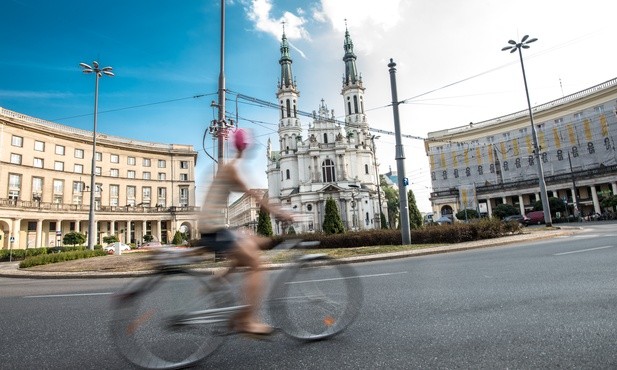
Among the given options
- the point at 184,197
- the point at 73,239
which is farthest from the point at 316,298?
the point at 184,197

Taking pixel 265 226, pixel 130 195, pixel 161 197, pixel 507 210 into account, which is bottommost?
pixel 265 226

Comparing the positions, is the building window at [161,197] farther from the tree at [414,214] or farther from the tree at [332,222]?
the tree at [414,214]

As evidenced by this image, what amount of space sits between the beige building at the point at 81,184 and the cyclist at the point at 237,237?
5035 centimetres

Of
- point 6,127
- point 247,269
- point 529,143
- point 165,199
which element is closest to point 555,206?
point 529,143

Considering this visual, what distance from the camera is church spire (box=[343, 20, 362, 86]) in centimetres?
8203

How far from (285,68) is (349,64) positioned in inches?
605

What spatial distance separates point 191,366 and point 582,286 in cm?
550

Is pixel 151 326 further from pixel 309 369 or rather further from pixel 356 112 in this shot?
pixel 356 112

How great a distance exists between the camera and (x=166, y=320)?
3215 mm

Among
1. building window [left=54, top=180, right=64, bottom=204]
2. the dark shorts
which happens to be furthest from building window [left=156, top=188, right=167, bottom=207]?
the dark shorts

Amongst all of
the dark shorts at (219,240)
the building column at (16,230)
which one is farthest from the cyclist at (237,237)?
the building column at (16,230)

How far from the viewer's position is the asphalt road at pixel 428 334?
282cm

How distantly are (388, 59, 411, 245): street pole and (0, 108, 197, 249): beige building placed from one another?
43.3 metres

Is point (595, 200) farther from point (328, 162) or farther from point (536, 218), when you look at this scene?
point (328, 162)
